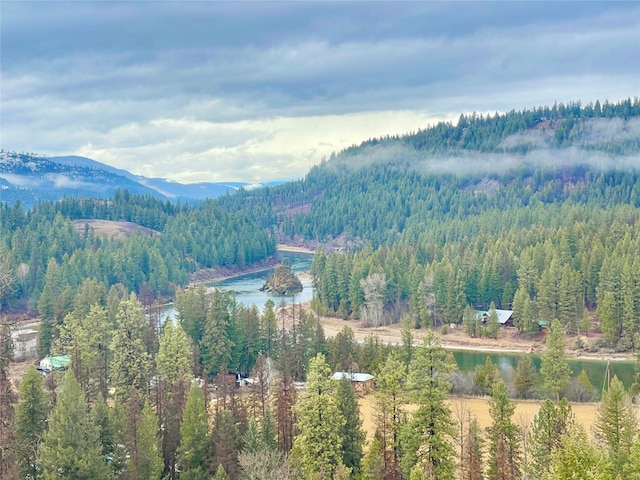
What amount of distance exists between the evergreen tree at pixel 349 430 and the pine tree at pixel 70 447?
11664 millimetres

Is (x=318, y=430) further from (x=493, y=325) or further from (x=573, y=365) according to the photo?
(x=493, y=325)

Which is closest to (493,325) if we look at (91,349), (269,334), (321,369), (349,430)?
(269,334)

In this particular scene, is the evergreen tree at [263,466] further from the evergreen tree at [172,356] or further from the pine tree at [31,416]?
the evergreen tree at [172,356]

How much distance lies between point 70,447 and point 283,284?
94839 millimetres

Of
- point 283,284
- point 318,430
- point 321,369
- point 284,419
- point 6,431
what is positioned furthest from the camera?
point 283,284

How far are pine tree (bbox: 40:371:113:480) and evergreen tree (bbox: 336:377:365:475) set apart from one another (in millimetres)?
11664

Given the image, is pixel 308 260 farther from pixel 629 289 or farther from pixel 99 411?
pixel 99 411

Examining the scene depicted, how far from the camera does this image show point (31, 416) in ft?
136

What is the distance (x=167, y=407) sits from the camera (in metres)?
44.9

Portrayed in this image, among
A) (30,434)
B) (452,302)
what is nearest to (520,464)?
(30,434)

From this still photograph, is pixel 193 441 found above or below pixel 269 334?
above

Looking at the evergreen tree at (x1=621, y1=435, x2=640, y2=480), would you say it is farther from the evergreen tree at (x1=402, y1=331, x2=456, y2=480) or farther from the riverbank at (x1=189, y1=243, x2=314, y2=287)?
the riverbank at (x1=189, y1=243, x2=314, y2=287)

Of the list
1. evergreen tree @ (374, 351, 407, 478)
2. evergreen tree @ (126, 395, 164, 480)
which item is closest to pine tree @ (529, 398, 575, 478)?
evergreen tree @ (374, 351, 407, 478)

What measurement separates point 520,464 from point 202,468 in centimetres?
1661
